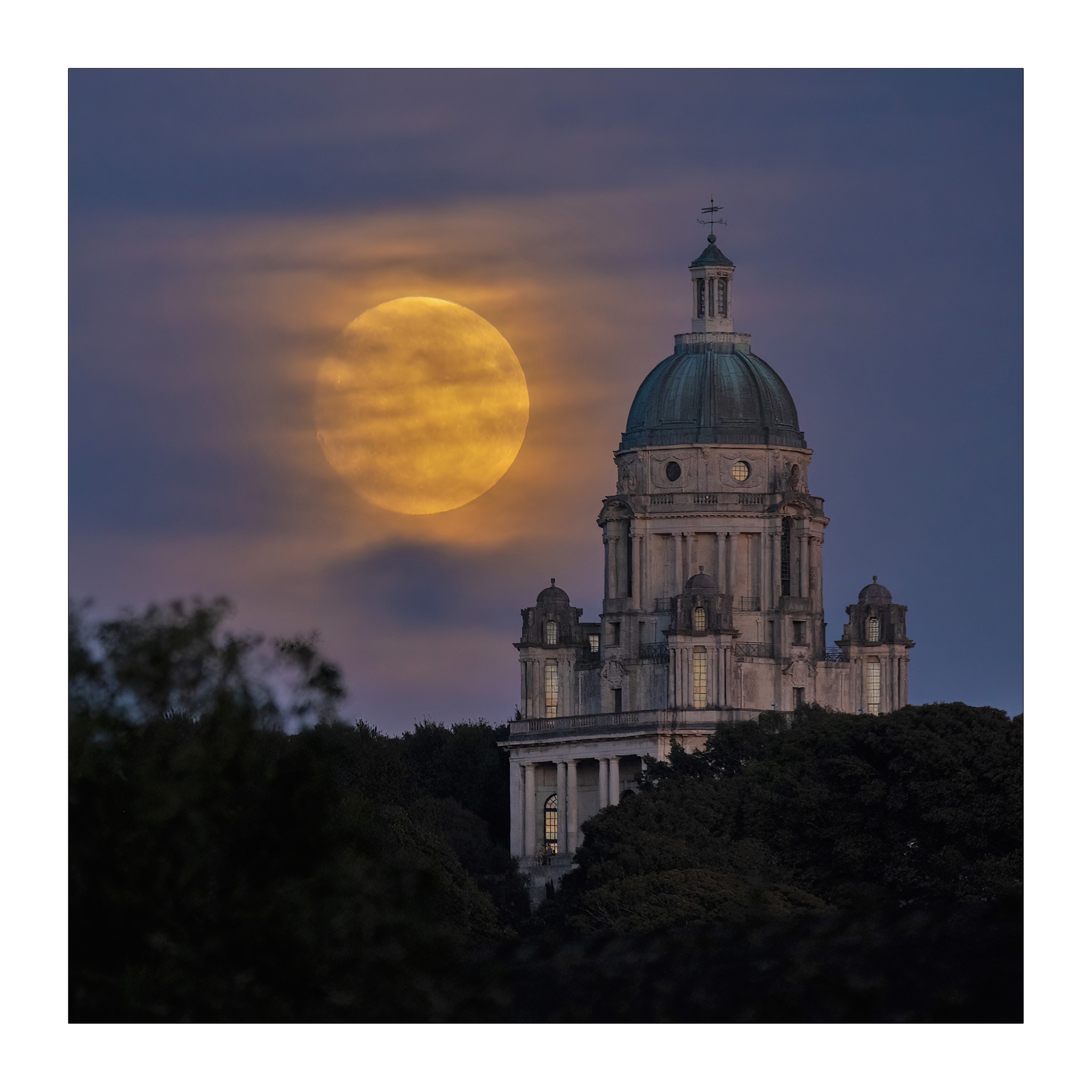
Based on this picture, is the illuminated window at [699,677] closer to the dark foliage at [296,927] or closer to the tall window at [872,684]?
the tall window at [872,684]

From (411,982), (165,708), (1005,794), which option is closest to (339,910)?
(411,982)

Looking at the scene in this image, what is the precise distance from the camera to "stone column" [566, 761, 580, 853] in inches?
6609

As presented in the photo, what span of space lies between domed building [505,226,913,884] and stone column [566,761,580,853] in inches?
2.2

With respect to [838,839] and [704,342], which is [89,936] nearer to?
[838,839]

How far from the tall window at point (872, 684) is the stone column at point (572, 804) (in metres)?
14.5

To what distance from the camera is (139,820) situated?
60.8 meters

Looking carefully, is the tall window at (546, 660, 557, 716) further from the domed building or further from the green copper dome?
the green copper dome

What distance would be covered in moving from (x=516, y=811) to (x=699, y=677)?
1092 centimetres

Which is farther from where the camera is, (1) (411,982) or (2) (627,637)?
(2) (627,637)

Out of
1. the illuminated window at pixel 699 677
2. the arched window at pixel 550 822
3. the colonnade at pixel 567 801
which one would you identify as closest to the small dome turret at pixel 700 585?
the illuminated window at pixel 699 677

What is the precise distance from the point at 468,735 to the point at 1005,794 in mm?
60807

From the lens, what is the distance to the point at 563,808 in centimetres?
16888

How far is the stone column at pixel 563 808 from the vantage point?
168375 mm

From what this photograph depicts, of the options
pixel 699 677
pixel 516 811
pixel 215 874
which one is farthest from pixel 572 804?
pixel 215 874
